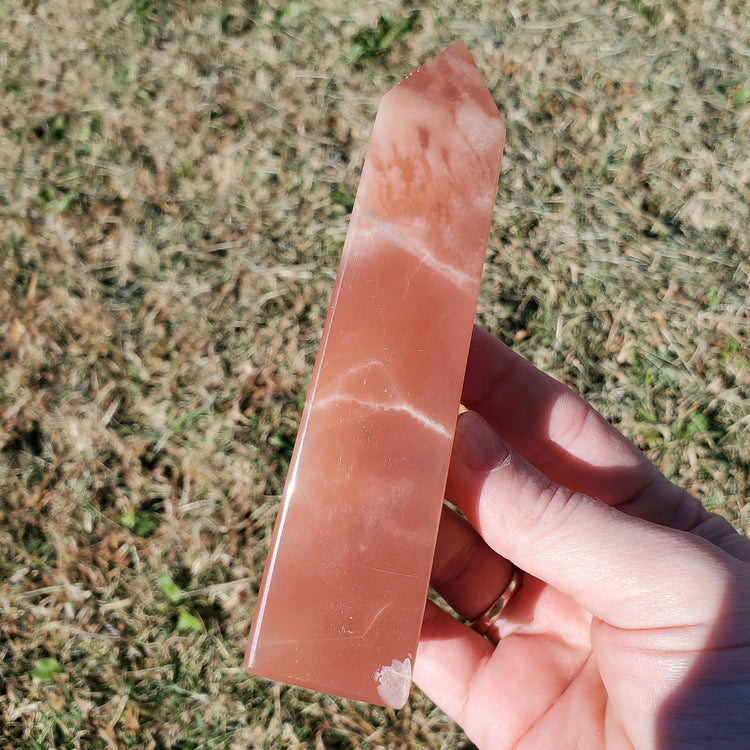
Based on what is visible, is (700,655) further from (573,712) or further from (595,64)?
(595,64)

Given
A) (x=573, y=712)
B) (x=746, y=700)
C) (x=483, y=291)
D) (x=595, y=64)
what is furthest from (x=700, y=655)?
(x=595, y=64)

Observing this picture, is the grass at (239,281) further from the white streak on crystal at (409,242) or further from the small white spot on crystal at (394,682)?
the white streak on crystal at (409,242)

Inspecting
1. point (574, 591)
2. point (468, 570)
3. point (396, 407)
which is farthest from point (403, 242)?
point (468, 570)

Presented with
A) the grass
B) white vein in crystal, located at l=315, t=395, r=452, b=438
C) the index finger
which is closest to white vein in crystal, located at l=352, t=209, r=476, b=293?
white vein in crystal, located at l=315, t=395, r=452, b=438

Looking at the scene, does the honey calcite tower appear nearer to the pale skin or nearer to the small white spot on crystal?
the small white spot on crystal

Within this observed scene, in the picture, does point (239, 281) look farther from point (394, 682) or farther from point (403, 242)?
point (394, 682)

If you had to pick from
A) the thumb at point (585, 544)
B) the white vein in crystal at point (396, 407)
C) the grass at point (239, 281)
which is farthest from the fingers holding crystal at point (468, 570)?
the white vein in crystal at point (396, 407)
